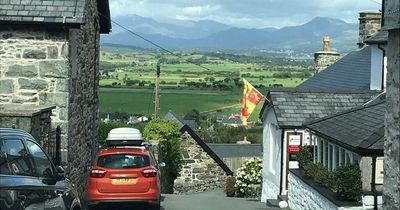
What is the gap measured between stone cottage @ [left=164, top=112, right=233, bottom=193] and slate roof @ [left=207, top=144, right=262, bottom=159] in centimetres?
1031

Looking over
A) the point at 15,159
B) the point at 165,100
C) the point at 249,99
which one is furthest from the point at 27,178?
the point at 165,100

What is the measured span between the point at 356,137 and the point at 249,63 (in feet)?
371

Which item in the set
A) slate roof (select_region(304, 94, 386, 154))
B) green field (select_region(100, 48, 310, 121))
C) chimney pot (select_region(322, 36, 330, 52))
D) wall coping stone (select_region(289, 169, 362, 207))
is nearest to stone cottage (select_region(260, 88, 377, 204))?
wall coping stone (select_region(289, 169, 362, 207))

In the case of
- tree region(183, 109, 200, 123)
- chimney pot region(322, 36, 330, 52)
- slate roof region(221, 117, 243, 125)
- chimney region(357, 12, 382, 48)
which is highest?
chimney region(357, 12, 382, 48)

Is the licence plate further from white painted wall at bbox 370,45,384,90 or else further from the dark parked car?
white painted wall at bbox 370,45,384,90

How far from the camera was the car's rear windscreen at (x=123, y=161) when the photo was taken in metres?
14.8

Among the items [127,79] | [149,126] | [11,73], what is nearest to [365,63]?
[149,126]

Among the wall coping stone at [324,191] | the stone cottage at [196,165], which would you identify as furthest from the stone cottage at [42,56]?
the stone cottage at [196,165]

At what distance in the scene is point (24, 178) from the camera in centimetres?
811

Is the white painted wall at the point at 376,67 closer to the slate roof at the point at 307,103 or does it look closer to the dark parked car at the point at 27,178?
the slate roof at the point at 307,103

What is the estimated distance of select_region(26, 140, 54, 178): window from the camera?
878cm

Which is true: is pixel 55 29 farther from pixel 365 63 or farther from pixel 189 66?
pixel 189 66

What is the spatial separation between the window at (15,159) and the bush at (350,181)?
21.6 feet

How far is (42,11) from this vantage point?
15.0 metres
